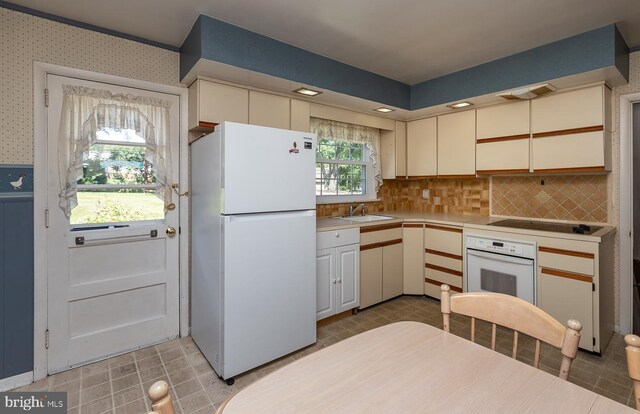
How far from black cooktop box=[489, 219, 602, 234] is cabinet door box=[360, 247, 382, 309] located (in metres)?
1.11

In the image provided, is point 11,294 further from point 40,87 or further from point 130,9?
point 130,9

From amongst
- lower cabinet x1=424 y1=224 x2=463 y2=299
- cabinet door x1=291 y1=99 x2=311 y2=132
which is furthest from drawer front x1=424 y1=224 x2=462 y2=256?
cabinet door x1=291 y1=99 x2=311 y2=132

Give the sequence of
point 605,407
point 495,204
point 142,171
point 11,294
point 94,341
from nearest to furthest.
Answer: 1. point 605,407
2. point 11,294
3. point 94,341
4. point 142,171
5. point 495,204

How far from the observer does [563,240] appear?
2414 millimetres

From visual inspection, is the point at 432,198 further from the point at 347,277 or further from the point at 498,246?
the point at 347,277

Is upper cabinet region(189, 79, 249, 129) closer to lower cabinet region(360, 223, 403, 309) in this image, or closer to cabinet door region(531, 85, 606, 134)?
lower cabinet region(360, 223, 403, 309)

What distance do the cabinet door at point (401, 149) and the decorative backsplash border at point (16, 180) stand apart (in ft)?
11.1

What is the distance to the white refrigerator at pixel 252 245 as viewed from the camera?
198cm

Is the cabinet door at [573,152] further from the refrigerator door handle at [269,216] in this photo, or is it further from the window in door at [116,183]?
the window in door at [116,183]

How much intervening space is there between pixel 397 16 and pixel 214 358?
104 inches

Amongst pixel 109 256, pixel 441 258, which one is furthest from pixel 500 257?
pixel 109 256

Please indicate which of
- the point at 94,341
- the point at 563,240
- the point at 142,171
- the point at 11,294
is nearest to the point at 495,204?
the point at 563,240

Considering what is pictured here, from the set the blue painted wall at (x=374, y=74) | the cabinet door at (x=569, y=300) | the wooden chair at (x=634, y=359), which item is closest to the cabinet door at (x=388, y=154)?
the blue painted wall at (x=374, y=74)

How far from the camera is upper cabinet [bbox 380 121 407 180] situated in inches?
152
